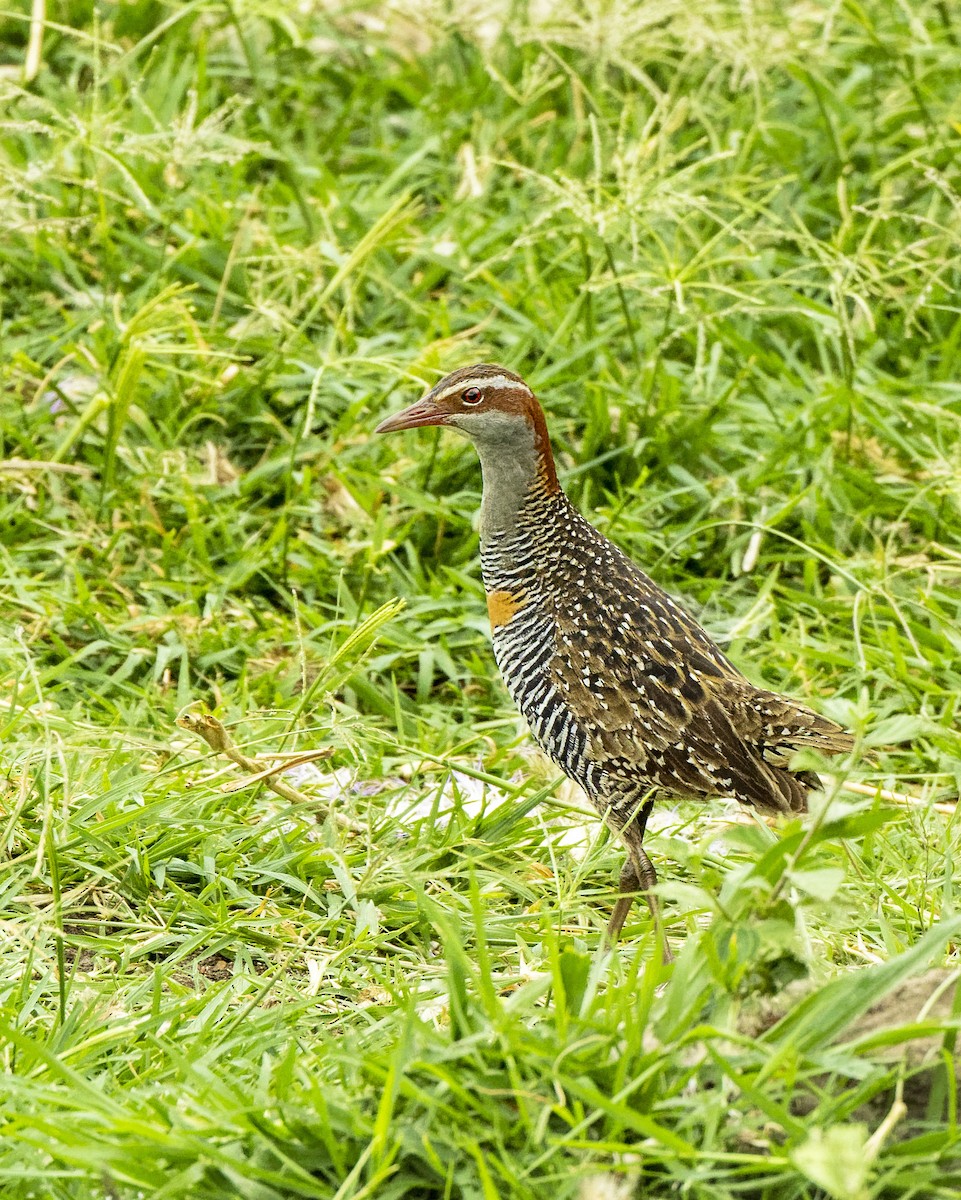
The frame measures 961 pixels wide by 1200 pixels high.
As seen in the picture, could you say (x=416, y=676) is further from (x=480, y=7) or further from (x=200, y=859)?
(x=480, y=7)

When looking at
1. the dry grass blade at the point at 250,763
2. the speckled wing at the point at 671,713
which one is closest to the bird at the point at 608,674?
the speckled wing at the point at 671,713

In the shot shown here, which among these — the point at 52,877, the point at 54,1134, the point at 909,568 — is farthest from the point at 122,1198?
the point at 909,568

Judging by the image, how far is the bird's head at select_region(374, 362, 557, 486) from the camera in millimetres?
4266

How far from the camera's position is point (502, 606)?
4227 mm

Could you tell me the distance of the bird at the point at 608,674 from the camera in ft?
12.7

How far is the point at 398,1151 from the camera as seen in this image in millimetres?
2738

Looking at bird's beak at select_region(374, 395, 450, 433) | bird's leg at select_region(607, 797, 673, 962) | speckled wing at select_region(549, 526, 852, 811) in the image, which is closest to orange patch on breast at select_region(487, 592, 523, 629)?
speckled wing at select_region(549, 526, 852, 811)

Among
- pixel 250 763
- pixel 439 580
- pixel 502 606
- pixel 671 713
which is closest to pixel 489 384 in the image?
pixel 502 606

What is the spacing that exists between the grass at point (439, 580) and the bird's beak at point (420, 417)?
0.61m

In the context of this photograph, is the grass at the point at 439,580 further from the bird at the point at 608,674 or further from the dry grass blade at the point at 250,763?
the bird at the point at 608,674

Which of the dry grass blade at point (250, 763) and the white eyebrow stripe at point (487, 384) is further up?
the white eyebrow stripe at point (487, 384)

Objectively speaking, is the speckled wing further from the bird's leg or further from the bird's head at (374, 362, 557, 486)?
the bird's head at (374, 362, 557, 486)

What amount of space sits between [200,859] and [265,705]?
3.09 feet

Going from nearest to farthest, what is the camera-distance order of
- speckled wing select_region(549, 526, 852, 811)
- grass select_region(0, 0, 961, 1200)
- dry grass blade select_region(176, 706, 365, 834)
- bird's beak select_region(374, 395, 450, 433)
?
1. grass select_region(0, 0, 961, 1200)
2. speckled wing select_region(549, 526, 852, 811)
3. dry grass blade select_region(176, 706, 365, 834)
4. bird's beak select_region(374, 395, 450, 433)
